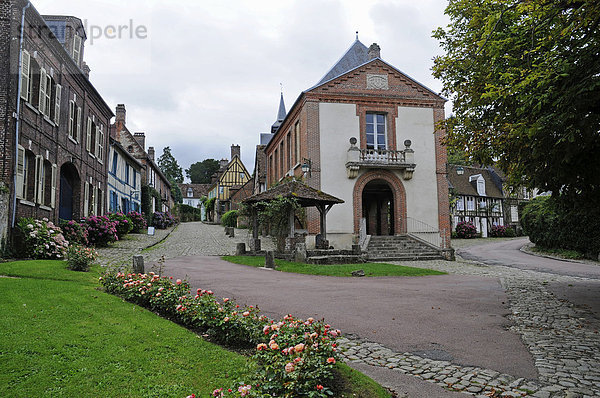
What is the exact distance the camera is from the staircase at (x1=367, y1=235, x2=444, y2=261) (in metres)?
19.1

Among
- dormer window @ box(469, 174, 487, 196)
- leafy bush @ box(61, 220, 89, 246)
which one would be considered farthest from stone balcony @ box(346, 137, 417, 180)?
dormer window @ box(469, 174, 487, 196)

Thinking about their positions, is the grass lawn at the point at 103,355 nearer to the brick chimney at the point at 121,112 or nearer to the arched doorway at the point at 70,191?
the arched doorway at the point at 70,191

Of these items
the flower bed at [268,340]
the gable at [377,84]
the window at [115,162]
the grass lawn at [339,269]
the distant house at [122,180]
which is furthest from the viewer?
the window at [115,162]

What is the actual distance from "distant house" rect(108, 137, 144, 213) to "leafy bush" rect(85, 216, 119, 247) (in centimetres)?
715

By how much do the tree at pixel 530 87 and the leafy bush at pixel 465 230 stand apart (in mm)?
33721

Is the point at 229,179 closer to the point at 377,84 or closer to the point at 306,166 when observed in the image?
the point at 377,84

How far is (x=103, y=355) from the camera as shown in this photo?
165 inches

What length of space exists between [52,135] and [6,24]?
414 cm

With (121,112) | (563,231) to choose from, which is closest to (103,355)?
(563,231)

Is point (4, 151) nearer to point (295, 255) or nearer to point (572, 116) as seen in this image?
point (295, 255)

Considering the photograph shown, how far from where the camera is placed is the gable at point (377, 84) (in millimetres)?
22297

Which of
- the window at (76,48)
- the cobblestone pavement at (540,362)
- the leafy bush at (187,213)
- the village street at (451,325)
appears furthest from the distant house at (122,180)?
the leafy bush at (187,213)

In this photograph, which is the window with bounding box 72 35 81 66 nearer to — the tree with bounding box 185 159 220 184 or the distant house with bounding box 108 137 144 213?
the distant house with bounding box 108 137 144 213

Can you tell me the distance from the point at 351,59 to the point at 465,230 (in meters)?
22.1
